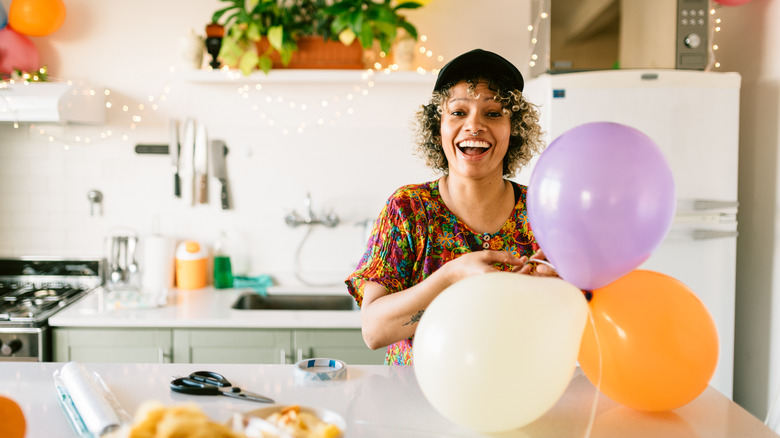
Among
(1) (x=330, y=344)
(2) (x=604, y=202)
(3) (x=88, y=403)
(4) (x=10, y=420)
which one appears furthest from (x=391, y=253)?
(1) (x=330, y=344)

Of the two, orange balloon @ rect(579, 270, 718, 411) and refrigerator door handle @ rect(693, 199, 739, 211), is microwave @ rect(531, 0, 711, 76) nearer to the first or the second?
refrigerator door handle @ rect(693, 199, 739, 211)

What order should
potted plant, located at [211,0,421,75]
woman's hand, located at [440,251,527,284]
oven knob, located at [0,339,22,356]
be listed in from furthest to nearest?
potted plant, located at [211,0,421,75] < oven knob, located at [0,339,22,356] < woman's hand, located at [440,251,527,284]

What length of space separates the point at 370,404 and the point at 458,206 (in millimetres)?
600

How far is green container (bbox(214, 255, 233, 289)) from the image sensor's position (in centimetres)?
292

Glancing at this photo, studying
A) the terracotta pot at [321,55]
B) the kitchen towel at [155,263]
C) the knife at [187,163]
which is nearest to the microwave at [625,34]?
the terracotta pot at [321,55]

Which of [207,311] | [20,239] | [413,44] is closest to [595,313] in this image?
[207,311]

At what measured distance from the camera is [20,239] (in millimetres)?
3047

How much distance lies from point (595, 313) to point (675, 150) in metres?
1.62

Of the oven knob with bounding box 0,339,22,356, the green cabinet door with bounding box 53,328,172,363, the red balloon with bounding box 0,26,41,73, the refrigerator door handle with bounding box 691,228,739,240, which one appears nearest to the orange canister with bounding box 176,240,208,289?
the green cabinet door with bounding box 53,328,172,363

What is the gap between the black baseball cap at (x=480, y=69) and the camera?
1441 millimetres

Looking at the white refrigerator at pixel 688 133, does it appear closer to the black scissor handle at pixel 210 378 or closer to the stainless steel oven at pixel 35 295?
the black scissor handle at pixel 210 378

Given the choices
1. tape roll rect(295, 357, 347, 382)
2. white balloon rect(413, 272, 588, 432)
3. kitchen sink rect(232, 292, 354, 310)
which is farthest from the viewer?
kitchen sink rect(232, 292, 354, 310)

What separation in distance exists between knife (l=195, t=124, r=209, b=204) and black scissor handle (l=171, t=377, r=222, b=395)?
1939 mm

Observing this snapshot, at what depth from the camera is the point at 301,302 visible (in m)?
2.92
